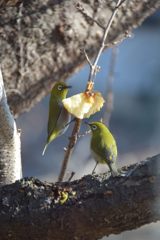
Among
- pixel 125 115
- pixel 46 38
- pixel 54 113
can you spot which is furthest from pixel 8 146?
pixel 125 115

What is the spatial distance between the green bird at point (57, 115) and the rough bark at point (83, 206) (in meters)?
0.32

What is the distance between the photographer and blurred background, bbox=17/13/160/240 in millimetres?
4680

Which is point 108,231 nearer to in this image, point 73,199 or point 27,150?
point 73,199

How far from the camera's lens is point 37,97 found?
254cm

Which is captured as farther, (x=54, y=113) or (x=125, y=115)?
(x=125, y=115)

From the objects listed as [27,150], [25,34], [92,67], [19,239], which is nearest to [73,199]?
[19,239]

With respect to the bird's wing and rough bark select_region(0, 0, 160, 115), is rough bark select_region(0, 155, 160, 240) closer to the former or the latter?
the bird's wing

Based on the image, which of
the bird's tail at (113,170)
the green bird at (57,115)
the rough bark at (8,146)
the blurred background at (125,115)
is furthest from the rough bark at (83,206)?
the blurred background at (125,115)

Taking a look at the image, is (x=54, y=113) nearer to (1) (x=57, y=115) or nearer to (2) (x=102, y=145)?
(1) (x=57, y=115)

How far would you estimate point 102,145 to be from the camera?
188 centimetres

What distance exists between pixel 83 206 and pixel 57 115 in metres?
0.42

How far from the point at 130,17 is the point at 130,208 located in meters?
1.08

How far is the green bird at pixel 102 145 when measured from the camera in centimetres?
187

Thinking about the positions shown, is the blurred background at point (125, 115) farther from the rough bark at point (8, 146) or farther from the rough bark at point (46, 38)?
the rough bark at point (8, 146)
